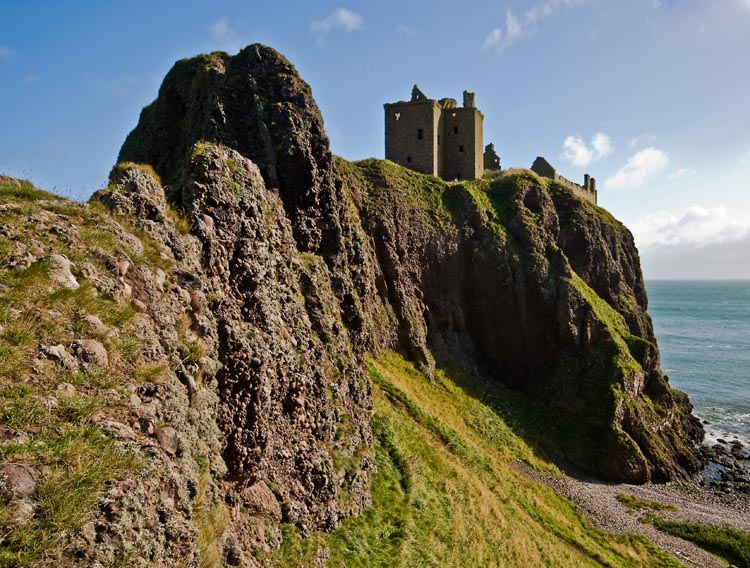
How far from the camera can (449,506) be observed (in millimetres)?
18469

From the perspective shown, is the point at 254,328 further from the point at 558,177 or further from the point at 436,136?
the point at 558,177

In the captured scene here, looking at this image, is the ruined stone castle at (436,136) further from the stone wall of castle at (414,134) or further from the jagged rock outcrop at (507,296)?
the jagged rock outcrop at (507,296)

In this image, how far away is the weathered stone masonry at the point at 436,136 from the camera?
4997 cm

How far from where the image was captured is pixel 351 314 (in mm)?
26703

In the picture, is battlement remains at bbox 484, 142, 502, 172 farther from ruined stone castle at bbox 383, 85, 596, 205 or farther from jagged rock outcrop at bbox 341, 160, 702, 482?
jagged rock outcrop at bbox 341, 160, 702, 482

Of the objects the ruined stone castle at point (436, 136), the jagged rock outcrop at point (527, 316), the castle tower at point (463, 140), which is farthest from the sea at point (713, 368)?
the ruined stone castle at point (436, 136)

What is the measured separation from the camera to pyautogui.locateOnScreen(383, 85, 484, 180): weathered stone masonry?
50.0 metres

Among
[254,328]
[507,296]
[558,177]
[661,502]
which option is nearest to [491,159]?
[558,177]

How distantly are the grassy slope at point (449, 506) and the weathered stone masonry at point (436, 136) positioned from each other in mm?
24823

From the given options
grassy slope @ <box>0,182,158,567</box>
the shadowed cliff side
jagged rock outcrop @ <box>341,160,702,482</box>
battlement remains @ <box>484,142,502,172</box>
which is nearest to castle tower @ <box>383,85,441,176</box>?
the shadowed cliff side

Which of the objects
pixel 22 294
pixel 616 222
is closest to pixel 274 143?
pixel 22 294

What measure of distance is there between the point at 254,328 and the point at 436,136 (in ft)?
142

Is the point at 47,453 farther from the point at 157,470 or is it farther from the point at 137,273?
the point at 137,273

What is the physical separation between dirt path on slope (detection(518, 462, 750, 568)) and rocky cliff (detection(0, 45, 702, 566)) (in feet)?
6.41
